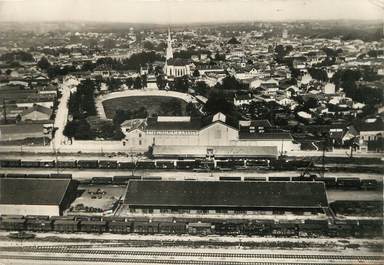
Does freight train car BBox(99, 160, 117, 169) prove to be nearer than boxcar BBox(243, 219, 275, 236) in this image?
No

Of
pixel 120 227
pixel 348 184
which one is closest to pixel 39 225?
pixel 120 227

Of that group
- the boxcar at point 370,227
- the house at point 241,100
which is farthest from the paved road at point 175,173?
the house at point 241,100

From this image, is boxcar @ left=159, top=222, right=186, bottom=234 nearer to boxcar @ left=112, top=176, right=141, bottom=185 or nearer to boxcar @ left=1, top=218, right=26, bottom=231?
boxcar @ left=112, top=176, right=141, bottom=185

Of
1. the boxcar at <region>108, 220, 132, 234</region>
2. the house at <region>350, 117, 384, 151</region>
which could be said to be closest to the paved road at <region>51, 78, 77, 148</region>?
the boxcar at <region>108, 220, 132, 234</region>

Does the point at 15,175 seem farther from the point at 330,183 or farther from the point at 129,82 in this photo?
the point at 129,82

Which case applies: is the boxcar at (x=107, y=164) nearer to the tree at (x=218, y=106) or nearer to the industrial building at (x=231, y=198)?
the industrial building at (x=231, y=198)
